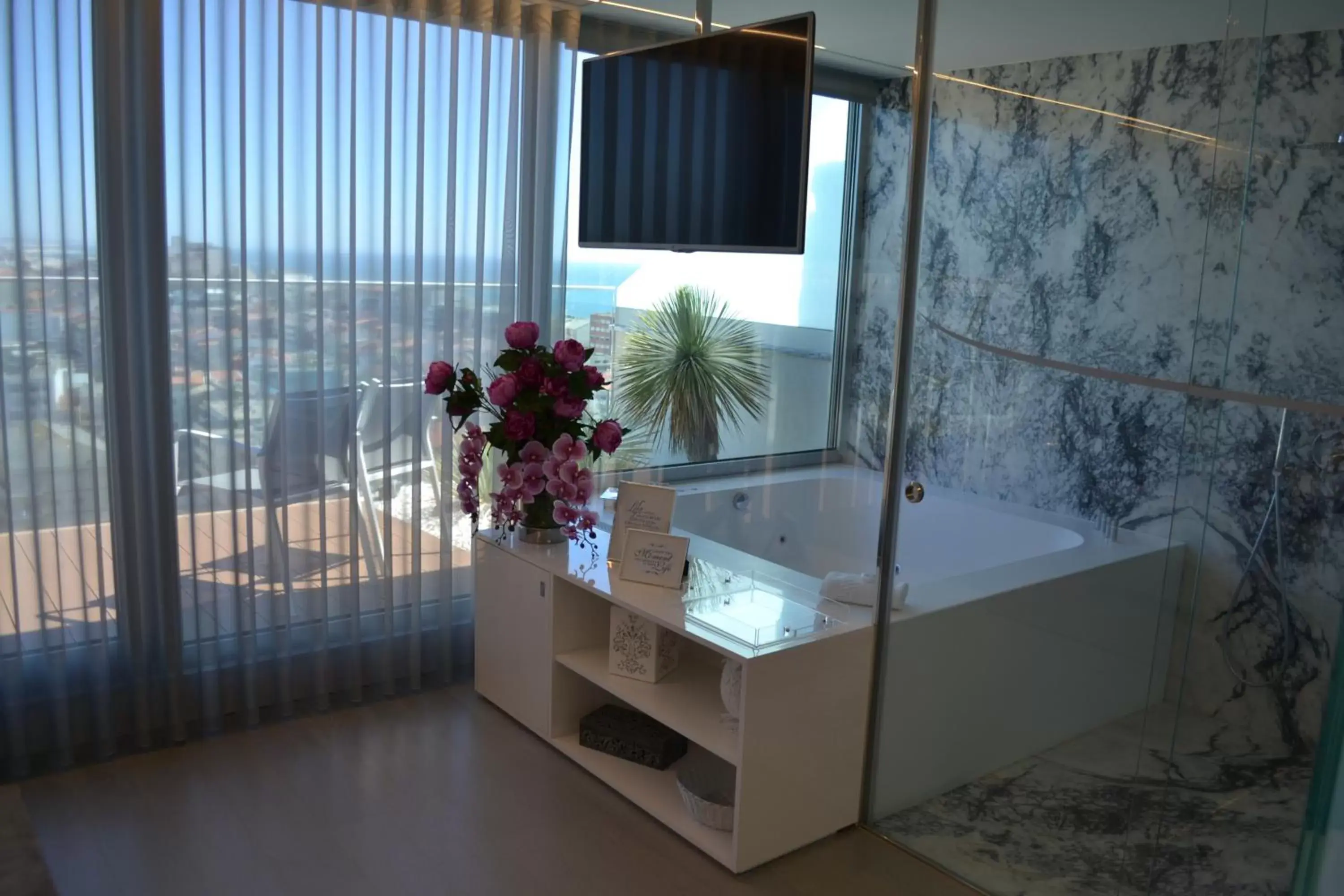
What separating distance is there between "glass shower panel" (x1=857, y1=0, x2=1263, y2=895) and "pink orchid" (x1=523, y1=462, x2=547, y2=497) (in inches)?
39.6

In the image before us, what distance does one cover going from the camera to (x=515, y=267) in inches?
146

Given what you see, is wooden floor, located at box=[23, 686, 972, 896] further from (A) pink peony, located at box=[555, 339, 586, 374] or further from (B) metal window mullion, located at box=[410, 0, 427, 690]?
(A) pink peony, located at box=[555, 339, 586, 374]

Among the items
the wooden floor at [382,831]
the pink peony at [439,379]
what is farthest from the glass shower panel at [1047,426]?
the pink peony at [439,379]

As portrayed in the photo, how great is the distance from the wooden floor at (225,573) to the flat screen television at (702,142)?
1.24 m

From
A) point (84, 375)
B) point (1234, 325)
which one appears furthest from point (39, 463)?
point (1234, 325)

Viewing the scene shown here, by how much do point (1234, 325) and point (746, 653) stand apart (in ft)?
4.09

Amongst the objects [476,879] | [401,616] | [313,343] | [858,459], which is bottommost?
[476,879]

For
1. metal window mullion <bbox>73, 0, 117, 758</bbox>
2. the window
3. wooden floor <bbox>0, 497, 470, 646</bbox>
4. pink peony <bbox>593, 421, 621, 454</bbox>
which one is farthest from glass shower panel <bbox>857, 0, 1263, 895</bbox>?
metal window mullion <bbox>73, 0, 117, 758</bbox>

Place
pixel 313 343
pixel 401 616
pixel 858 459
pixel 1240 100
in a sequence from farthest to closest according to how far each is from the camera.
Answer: pixel 401 616, pixel 313 343, pixel 858 459, pixel 1240 100

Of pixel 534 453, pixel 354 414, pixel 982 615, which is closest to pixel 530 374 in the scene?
pixel 534 453

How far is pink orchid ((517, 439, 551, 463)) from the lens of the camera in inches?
131

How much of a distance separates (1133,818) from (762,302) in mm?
1624

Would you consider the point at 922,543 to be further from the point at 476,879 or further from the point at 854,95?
the point at 476,879

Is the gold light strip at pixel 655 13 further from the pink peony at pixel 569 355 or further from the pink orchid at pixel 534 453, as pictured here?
the pink orchid at pixel 534 453
